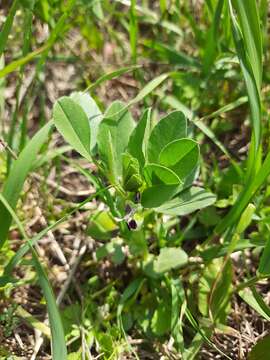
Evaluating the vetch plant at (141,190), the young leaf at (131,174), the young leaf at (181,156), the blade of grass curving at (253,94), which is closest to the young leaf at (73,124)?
the vetch plant at (141,190)

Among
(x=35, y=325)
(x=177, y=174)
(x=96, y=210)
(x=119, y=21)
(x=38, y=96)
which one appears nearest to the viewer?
(x=177, y=174)

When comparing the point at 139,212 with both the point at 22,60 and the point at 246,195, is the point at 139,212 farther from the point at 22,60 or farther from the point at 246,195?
the point at 22,60

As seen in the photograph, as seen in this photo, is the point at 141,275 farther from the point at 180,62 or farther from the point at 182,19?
the point at 182,19

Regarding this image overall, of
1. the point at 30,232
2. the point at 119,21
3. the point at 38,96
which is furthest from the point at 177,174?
the point at 119,21

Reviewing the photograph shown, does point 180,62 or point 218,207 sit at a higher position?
point 180,62

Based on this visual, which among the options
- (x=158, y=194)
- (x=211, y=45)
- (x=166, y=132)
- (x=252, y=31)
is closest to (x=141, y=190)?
(x=158, y=194)

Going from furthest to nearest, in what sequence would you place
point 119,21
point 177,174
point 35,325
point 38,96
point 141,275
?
point 119,21 → point 38,96 → point 141,275 → point 35,325 → point 177,174
